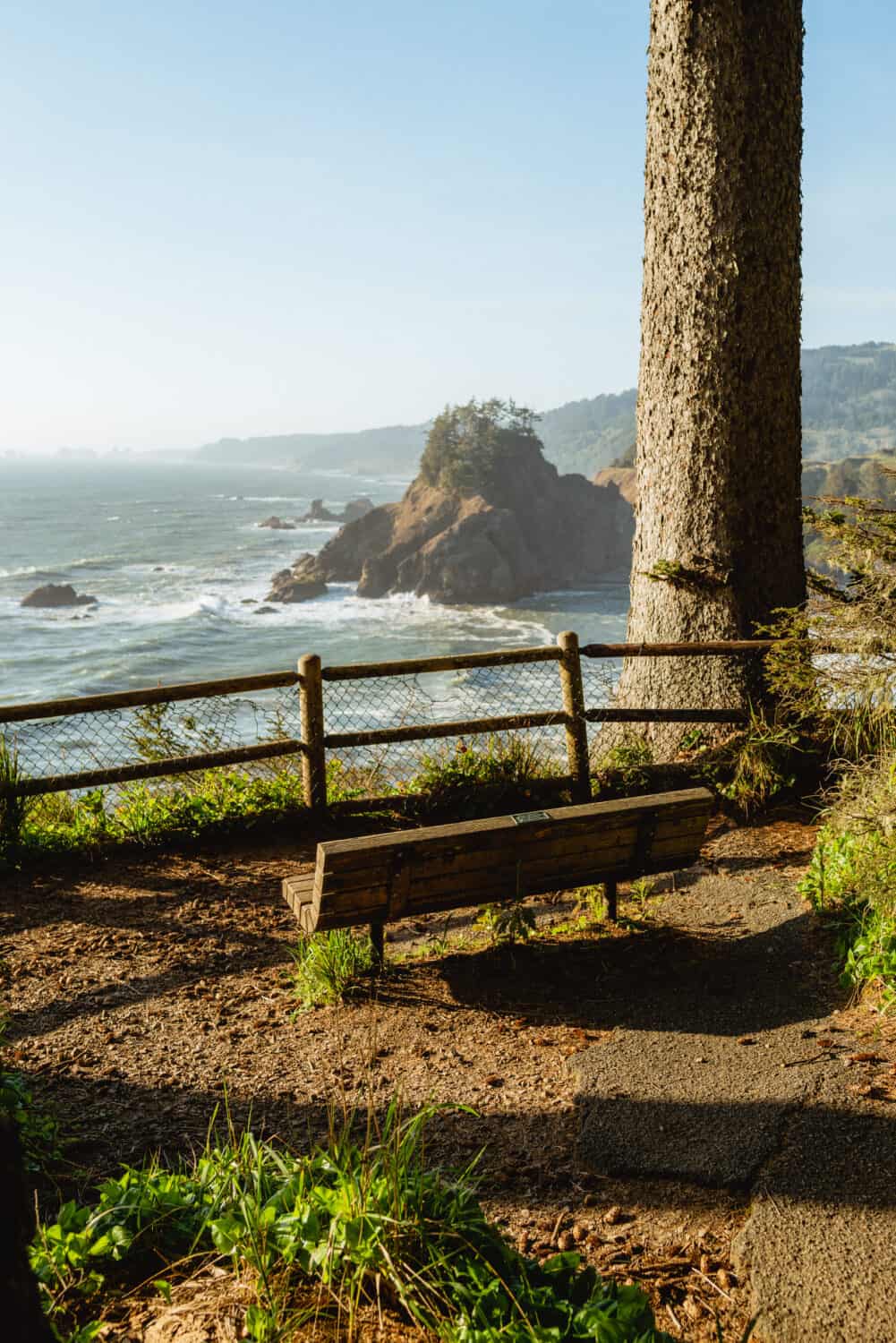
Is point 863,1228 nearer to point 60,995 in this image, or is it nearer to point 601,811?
point 601,811

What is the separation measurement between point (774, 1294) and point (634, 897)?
3.29 metres

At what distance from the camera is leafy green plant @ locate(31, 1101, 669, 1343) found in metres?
2.47

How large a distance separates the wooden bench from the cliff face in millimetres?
61043

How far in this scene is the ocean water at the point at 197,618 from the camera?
1788 inches

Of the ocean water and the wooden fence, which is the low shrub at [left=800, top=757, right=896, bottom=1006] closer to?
the wooden fence

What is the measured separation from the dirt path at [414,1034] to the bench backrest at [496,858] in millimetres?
414

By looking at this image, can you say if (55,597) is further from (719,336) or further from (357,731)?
(719,336)

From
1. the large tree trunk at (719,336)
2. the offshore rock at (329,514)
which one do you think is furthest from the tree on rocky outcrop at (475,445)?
the large tree trunk at (719,336)

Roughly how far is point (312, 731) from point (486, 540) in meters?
63.3

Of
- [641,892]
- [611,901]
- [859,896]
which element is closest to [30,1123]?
[611,901]

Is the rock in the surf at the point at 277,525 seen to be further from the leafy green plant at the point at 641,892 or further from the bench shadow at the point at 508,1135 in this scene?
the bench shadow at the point at 508,1135

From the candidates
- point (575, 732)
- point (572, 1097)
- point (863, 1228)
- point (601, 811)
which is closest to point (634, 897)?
point (601, 811)

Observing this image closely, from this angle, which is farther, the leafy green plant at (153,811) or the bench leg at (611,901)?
the leafy green plant at (153,811)

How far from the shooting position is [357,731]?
22.3ft
